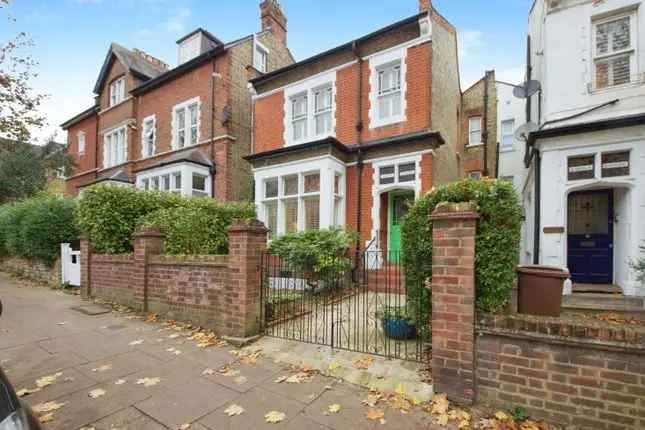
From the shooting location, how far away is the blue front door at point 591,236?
23.6 feet

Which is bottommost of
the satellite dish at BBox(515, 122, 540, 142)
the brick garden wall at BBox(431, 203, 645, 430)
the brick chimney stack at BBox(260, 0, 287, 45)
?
the brick garden wall at BBox(431, 203, 645, 430)

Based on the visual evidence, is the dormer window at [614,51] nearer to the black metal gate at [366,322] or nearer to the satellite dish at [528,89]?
the satellite dish at [528,89]

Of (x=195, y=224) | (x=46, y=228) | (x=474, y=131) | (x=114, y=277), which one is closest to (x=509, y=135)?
(x=474, y=131)

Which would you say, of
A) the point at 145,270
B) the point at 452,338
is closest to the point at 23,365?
the point at 145,270

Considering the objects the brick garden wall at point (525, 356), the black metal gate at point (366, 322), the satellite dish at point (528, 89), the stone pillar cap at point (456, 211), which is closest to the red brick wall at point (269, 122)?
the black metal gate at point (366, 322)

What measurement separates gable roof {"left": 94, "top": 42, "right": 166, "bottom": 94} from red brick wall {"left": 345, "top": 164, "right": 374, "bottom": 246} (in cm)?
1345

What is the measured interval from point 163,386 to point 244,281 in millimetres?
1619

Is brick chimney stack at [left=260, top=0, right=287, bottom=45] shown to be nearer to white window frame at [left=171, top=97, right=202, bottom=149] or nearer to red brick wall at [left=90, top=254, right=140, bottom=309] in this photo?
white window frame at [left=171, top=97, right=202, bottom=149]

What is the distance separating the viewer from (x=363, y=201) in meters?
9.68

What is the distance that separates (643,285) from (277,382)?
23.4 feet

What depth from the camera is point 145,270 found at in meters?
6.20

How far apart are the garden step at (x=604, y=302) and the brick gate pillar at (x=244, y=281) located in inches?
240

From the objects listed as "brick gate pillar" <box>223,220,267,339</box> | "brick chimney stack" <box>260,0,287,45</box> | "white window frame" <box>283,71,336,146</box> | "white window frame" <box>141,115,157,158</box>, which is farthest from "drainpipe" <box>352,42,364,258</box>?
"white window frame" <box>141,115,157,158</box>

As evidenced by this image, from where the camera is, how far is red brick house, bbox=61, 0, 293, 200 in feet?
41.7
